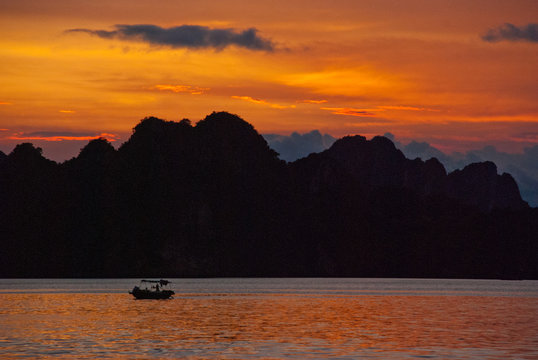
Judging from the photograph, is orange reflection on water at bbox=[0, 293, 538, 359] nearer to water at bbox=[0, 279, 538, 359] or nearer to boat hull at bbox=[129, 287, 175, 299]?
water at bbox=[0, 279, 538, 359]

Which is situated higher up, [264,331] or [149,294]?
[149,294]

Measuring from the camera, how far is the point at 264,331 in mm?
85375

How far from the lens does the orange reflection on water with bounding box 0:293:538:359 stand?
65.9 m

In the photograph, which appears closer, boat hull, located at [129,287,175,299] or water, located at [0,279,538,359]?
water, located at [0,279,538,359]

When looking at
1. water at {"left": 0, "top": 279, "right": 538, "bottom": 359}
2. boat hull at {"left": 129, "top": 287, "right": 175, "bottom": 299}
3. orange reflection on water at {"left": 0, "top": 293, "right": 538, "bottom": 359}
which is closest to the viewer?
water at {"left": 0, "top": 279, "right": 538, "bottom": 359}

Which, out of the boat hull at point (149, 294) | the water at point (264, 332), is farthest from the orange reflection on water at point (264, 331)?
the boat hull at point (149, 294)

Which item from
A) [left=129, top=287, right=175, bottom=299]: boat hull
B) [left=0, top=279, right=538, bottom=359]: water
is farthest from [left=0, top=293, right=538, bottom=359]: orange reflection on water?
[left=129, top=287, right=175, bottom=299]: boat hull

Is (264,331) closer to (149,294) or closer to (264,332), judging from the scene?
(264,332)

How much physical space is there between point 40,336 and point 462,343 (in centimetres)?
3758

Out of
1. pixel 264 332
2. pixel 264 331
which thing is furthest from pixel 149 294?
pixel 264 332

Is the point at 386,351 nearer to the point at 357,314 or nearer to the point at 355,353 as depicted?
the point at 355,353

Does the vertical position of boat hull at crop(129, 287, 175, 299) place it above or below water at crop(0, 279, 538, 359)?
above

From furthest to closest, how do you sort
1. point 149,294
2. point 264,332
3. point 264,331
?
1. point 149,294
2. point 264,331
3. point 264,332

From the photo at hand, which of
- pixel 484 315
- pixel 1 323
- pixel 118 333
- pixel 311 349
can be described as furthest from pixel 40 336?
pixel 484 315
